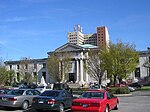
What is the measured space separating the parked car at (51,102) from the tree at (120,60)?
93.5 feet

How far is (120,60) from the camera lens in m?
45.8

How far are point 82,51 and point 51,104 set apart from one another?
6983cm

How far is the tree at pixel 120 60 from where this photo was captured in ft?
149

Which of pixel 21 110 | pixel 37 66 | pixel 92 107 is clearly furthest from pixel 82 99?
pixel 37 66

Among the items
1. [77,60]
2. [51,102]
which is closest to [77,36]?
[77,60]

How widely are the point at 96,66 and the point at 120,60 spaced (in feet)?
Answer: 23.0

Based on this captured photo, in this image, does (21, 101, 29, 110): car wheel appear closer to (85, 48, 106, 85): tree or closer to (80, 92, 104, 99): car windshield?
(80, 92, 104, 99): car windshield

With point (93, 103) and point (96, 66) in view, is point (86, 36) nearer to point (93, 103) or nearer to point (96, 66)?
point (96, 66)

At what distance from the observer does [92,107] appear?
14.6 meters

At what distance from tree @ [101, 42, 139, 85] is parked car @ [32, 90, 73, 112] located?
93.5 ft

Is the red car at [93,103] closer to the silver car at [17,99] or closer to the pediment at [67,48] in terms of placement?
the silver car at [17,99]

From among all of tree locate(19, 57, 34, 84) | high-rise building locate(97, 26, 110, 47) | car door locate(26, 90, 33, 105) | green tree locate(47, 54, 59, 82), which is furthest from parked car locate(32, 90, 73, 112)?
high-rise building locate(97, 26, 110, 47)

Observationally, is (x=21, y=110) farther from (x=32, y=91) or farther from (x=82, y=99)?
→ (x=82, y=99)

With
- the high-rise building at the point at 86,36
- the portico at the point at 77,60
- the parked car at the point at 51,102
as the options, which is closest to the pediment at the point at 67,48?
the portico at the point at 77,60
